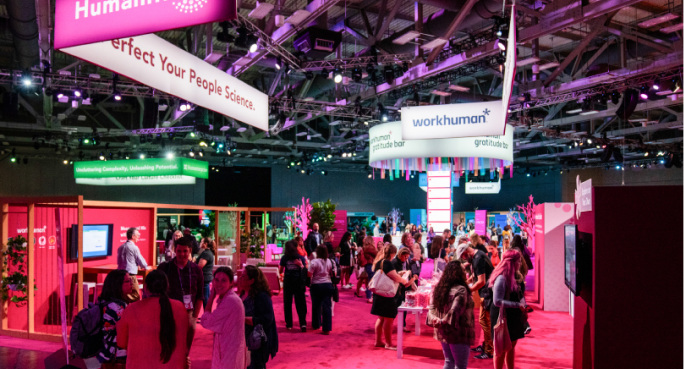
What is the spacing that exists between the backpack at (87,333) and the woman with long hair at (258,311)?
102 centimetres

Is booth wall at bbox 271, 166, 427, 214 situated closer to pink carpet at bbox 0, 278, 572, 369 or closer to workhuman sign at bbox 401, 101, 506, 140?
pink carpet at bbox 0, 278, 572, 369

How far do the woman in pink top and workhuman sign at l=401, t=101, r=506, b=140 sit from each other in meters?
4.66

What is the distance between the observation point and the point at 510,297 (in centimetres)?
427

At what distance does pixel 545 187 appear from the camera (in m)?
28.5

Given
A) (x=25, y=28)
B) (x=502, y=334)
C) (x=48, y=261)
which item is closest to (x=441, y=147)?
(x=502, y=334)

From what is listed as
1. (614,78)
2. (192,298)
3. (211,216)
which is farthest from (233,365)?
(211,216)

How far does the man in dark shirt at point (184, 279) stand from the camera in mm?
4438

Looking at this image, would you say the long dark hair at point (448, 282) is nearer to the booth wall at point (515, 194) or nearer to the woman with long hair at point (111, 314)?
the woman with long hair at point (111, 314)

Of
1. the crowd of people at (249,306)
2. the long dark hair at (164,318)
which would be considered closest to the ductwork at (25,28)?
the crowd of people at (249,306)

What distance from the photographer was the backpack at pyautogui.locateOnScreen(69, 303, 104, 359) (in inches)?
111

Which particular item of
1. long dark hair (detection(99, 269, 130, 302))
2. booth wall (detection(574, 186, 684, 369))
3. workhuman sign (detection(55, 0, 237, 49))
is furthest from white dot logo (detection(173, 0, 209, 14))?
booth wall (detection(574, 186, 684, 369))

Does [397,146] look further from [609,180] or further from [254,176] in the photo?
[609,180]

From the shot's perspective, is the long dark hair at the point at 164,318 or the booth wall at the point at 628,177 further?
the booth wall at the point at 628,177

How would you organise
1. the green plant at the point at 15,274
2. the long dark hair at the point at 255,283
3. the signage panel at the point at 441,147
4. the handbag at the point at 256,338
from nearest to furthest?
the handbag at the point at 256,338
the long dark hair at the point at 255,283
the green plant at the point at 15,274
the signage panel at the point at 441,147
